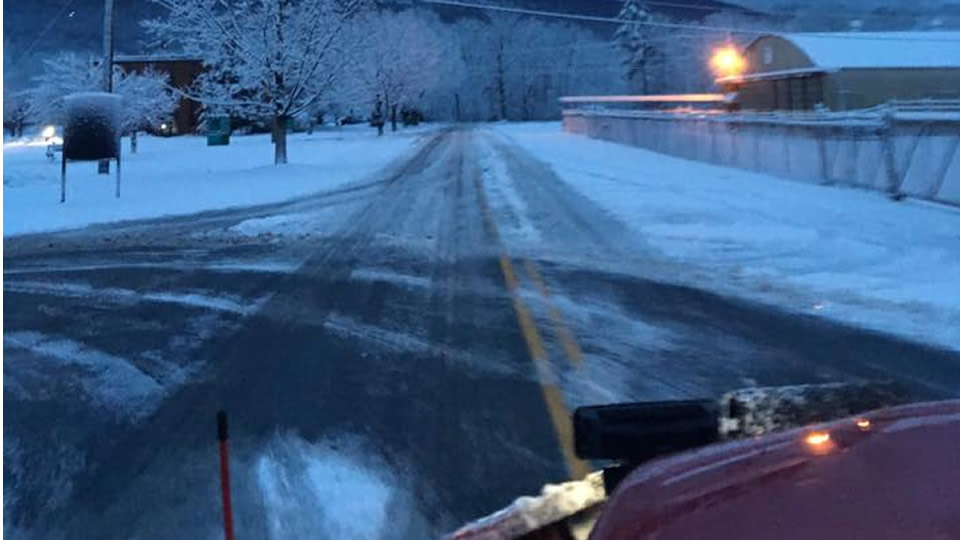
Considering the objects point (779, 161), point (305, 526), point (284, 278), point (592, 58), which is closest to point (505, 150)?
point (779, 161)

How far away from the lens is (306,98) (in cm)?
4150

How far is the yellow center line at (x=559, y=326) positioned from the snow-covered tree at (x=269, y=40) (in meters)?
27.3

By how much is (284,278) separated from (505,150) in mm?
38302

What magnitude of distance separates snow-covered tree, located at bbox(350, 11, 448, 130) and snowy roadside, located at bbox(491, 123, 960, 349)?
236ft

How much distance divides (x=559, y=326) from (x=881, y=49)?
5076cm

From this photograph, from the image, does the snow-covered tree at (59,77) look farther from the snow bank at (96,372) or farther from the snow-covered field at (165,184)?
the snow bank at (96,372)

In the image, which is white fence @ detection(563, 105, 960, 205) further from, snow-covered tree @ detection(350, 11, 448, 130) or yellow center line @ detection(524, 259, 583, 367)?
snow-covered tree @ detection(350, 11, 448, 130)

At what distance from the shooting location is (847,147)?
22.5m

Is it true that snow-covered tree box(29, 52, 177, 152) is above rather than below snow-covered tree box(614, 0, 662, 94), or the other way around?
below

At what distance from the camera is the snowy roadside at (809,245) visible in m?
11.3

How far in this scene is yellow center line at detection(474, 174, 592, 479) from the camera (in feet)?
A: 20.4

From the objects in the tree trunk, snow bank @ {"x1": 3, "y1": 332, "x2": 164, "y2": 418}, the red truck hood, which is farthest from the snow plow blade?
the tree trunk

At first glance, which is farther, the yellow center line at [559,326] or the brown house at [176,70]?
the brown house at [176,70]

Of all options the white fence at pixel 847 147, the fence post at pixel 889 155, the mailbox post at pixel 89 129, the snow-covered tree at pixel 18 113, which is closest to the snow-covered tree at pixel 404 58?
the snow-covered tree at pixel 18 113
